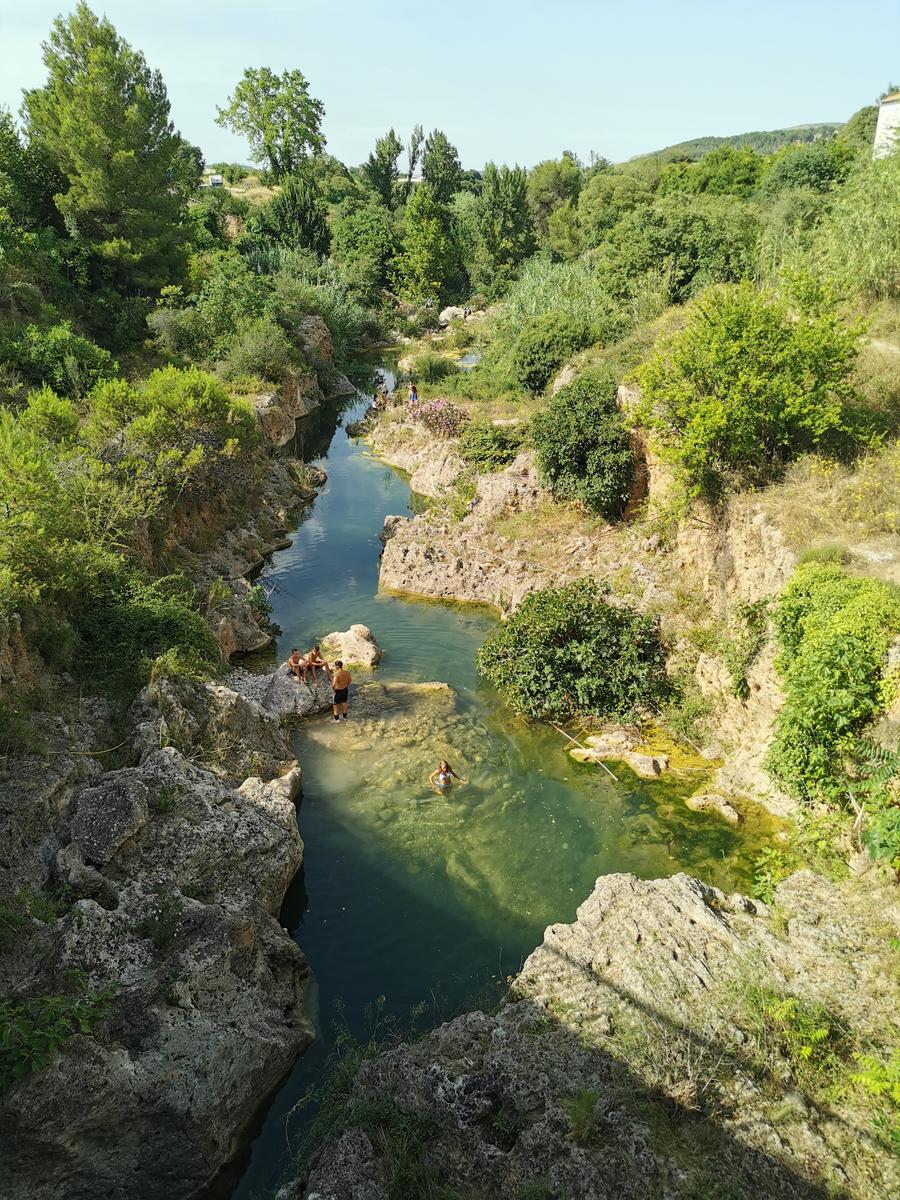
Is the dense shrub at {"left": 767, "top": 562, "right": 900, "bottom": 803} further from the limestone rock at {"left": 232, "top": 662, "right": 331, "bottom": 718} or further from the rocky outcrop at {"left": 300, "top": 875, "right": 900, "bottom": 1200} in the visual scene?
the limestone rock at {"left": 232, "top": 662, "right": 331, "bottom": 718}

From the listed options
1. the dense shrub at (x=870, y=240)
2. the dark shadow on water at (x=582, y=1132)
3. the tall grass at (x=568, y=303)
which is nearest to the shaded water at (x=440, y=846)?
the dark shadow on water at (x=582, y=1132)

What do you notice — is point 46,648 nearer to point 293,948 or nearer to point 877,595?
point 293,948

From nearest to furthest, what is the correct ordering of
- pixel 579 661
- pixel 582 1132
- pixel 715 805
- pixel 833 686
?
pixel 582 1132 → pixel 833 686 → pixel 715 805 → pixel 579 661

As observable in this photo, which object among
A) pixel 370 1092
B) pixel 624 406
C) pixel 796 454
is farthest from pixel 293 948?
pixel 624 406

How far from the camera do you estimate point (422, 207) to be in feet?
193

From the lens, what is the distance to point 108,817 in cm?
911

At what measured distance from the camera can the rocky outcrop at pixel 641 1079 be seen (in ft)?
20.1

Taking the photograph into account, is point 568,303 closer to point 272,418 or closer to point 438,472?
point 438,472

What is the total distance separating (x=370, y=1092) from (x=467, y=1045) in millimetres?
1088

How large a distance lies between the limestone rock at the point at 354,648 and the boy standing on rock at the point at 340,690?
1882mm

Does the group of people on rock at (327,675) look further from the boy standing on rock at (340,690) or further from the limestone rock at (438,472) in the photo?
the limestone rock at (438,472)

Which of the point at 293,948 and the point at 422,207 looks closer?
the point at 293,948

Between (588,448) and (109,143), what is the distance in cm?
2494

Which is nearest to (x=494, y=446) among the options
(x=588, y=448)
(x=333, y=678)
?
(x=588, y=448)
